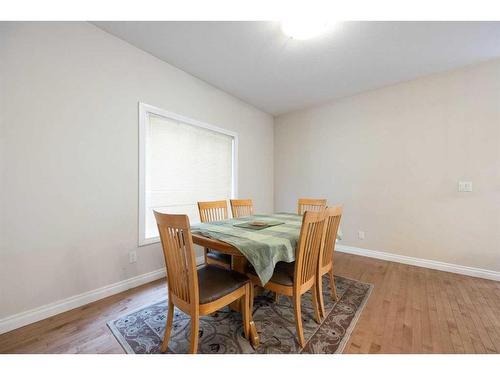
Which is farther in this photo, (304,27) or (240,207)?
(240,207)

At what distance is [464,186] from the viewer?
252 centimetres

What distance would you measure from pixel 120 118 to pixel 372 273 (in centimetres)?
338

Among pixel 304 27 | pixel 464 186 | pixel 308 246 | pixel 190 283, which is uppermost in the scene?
pixel 304 27

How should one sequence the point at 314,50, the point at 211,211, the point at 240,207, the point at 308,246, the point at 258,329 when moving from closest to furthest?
the point at 308,246, the point at 258,329, the point at 314,50, the point at 211,211, the point at 240,207

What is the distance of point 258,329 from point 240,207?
1.43 metres

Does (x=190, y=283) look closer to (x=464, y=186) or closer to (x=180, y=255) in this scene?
(x=180, y=255)

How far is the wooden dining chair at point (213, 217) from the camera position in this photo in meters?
1.85

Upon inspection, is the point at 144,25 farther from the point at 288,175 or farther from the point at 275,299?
the point at 288,175

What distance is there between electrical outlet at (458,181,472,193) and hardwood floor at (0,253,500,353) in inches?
40.8

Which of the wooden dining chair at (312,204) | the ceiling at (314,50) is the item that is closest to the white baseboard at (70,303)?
the wooden dining chair at (312,204)

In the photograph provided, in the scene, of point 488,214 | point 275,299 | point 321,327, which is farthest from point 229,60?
point 488,214

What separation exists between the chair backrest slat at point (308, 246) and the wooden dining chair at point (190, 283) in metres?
0.37

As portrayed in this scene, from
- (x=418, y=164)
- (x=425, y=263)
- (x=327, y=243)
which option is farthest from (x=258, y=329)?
(x=418, y=164)

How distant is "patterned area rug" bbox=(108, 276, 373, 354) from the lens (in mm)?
1321
